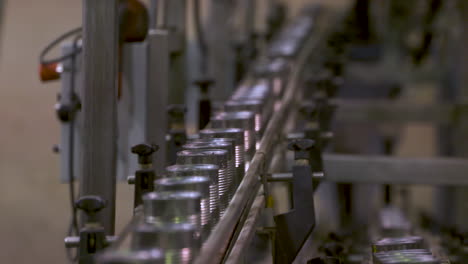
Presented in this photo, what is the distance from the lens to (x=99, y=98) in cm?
108

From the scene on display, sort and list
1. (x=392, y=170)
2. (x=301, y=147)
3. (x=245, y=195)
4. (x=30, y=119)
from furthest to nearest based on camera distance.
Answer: (x=30, y=119) → (x=392, y=170) → (x=301, y=147) → (x=245, y=195)

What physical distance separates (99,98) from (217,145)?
201mm

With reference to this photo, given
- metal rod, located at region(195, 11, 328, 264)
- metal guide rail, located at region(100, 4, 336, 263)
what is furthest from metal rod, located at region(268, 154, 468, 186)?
metal rod, located at region(195, 11, 328, 264)

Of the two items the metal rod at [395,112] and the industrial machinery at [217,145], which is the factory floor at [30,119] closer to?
the industrial machinery at [217,145]

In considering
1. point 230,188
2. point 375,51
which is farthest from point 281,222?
point 375,51

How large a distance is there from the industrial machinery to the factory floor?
64.3 inches

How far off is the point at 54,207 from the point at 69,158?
9.75ft

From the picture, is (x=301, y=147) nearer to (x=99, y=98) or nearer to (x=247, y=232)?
(x=247, y=232)

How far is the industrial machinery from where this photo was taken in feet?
2.62

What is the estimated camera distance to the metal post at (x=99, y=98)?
1.07m

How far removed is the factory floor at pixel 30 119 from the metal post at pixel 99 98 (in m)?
3.39

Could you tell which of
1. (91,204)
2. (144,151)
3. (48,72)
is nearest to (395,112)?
(48,72)

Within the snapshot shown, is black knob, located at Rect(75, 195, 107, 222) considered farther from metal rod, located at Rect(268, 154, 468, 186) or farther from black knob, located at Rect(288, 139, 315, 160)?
metal rod, located at Rect(268, 154, 468, 186)

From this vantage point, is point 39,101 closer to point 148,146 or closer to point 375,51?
point 375,51
